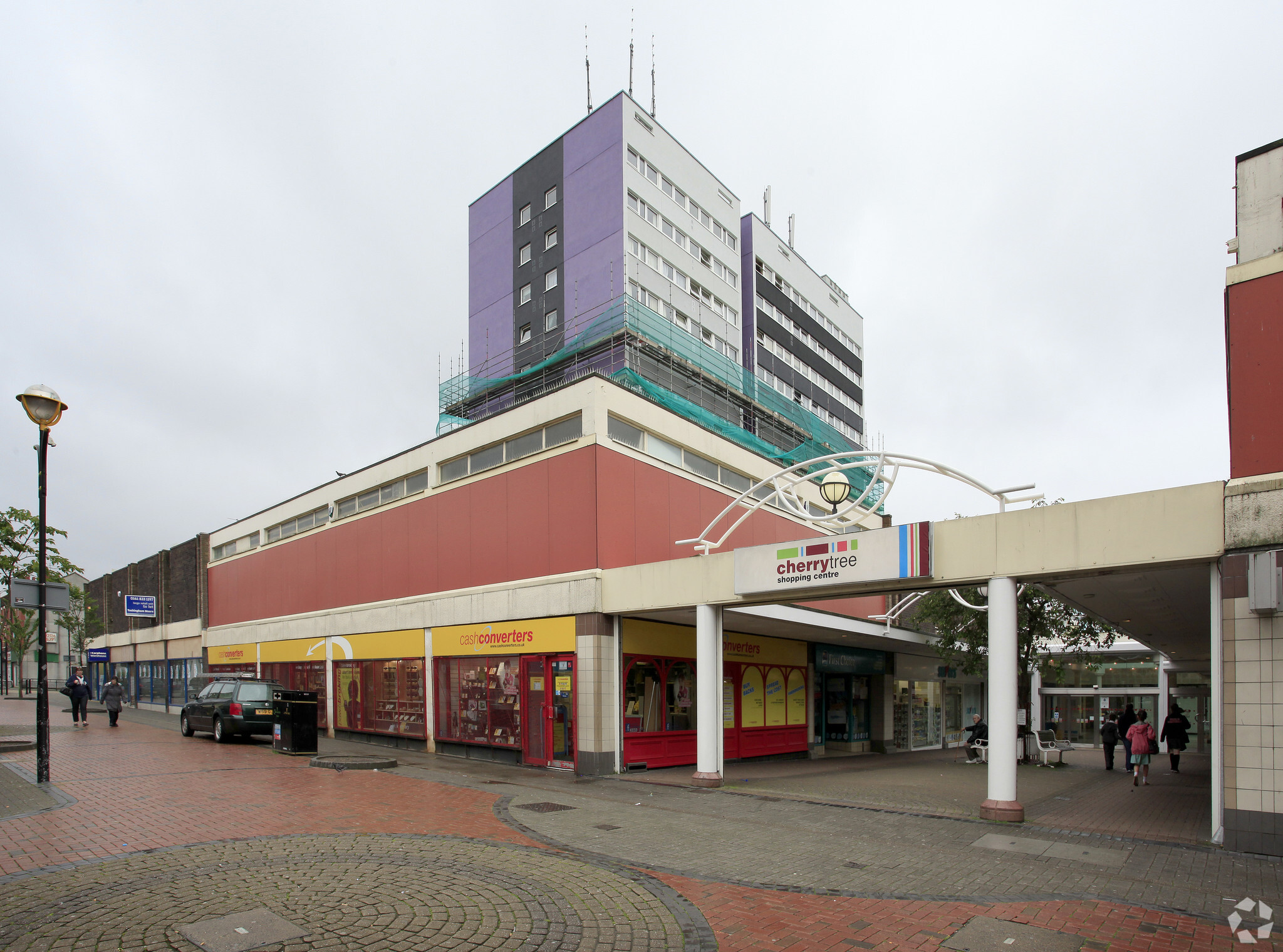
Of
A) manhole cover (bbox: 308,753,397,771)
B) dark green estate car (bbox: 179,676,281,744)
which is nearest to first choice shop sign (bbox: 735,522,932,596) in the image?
manhole cover (bbox: 308,753,397,771)

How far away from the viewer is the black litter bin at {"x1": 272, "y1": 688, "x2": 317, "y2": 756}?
17234 mm

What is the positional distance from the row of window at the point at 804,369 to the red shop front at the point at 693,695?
29.4 meters

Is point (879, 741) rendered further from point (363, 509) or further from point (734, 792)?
point (363, 509)

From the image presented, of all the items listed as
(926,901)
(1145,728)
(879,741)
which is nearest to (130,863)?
(926,901)

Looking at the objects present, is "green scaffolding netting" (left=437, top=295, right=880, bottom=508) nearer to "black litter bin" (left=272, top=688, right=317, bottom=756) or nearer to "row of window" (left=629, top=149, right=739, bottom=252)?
"row of window" (left=629, top=149, right=739, bottom=252)

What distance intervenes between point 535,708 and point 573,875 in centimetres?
900

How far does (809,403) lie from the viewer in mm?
53062

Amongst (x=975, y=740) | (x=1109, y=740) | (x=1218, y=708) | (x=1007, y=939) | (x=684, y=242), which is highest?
(x=684, y=242)

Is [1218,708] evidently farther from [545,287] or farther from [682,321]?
[545,287]

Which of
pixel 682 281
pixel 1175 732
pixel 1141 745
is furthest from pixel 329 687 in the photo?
pixel 682 281

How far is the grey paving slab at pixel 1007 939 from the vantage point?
18.1 feet

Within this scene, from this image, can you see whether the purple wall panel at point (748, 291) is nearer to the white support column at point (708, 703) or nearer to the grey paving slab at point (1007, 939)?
the white support column at point (708, 703)

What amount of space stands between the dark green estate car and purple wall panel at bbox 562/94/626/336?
1925cm

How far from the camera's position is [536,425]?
688 inches
